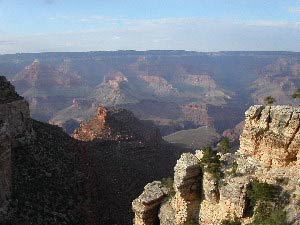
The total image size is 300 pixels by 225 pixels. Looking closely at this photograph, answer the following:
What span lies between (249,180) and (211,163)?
401 cm

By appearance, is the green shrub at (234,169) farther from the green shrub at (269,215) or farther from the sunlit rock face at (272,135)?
the green shrub at (269,215)

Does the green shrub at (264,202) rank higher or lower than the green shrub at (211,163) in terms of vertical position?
lower

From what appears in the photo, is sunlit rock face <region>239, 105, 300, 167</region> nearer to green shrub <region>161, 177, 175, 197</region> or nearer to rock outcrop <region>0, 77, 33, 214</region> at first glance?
green shrub <region>161, 177, 175, 197</region>

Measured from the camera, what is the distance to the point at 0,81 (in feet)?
209

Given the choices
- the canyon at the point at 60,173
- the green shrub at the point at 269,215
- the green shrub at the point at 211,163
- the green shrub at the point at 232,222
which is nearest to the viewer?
the green shrub at the point at 269,215

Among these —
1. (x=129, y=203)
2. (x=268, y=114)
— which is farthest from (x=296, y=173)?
(x=129, y=203)

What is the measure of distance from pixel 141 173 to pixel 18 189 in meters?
26.8

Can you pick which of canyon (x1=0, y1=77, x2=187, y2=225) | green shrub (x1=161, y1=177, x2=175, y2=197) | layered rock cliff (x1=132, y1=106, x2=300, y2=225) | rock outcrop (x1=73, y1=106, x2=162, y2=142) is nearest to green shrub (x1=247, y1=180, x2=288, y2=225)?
layered rock cliff (x1=132, y1=106, x2=300, y2=225)

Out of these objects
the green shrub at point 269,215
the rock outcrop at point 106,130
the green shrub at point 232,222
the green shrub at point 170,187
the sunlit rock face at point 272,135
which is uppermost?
the sunlit rock face at point 272,135

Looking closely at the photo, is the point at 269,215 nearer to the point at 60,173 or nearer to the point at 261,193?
the point at 261,193

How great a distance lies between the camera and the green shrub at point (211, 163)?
3568 centimetres

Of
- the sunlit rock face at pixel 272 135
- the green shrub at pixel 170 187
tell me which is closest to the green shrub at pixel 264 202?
the sunlit rock face at pixel 272 135

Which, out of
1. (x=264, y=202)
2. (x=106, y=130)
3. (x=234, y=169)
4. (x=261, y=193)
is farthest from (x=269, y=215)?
(x=106, y=130)

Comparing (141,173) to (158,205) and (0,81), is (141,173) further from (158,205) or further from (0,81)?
(158,205)
